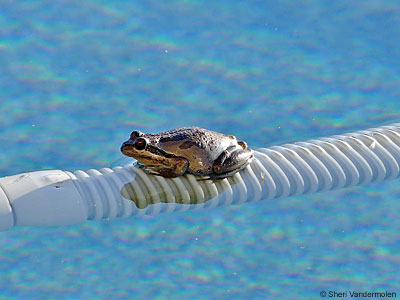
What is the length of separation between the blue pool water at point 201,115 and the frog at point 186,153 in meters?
0.28

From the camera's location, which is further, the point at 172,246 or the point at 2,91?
the point at 2,91

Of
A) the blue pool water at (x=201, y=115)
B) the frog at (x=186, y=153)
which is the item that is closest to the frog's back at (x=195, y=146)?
the frog at (x=186, y=153)

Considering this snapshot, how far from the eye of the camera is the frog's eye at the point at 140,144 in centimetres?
389

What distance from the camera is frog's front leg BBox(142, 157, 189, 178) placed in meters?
3.99

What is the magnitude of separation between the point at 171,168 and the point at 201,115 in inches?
57.5

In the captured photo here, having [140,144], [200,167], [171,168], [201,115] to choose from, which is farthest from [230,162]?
[201,115]

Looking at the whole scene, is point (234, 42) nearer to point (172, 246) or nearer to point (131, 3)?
point (131, 3)

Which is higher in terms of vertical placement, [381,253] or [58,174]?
[58,174]

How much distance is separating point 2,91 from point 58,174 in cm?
171

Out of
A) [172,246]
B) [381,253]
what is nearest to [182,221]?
[172,246]

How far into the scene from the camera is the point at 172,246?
13.2 feet

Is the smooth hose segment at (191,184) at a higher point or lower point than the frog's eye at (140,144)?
lower

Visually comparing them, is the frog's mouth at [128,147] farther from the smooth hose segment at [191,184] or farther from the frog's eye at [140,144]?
the smooth hose segment at [191,184]

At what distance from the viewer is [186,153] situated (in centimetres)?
398
